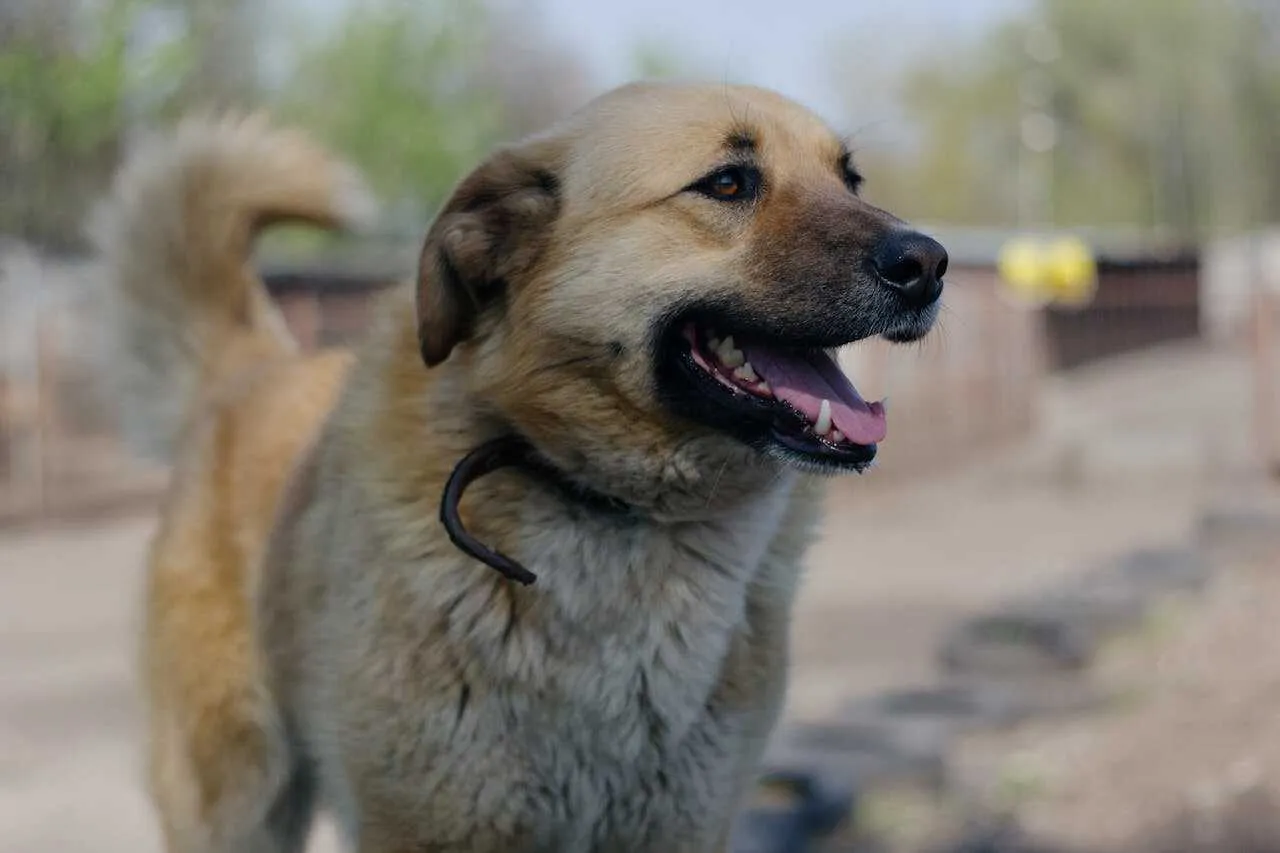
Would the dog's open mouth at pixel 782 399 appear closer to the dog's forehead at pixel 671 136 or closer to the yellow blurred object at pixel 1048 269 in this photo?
the dog's forehead at pixel 671 136

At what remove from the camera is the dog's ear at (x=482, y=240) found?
8.53 ft

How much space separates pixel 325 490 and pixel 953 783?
294 cm

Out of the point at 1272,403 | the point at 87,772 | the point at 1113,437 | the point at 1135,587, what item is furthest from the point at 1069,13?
the point at 87,772

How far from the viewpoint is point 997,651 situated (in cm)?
663

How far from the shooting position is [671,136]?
2619 mm

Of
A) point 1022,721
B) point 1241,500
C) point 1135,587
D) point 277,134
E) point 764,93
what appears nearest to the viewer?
point 764,93

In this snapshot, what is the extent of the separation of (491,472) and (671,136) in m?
0.67

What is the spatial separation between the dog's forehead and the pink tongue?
1.11 ft

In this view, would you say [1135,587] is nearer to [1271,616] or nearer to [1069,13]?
[1271,616]

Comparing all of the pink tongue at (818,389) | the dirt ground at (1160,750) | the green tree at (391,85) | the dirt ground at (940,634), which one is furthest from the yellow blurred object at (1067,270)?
the pink tongue at (818,389)

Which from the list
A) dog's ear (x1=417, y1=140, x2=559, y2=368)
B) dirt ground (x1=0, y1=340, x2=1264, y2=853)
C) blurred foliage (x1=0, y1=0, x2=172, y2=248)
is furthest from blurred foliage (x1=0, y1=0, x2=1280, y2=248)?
dog's ear (x1=417, y1=140, x2=559, y2=368)

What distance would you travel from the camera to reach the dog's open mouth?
8.23 feet

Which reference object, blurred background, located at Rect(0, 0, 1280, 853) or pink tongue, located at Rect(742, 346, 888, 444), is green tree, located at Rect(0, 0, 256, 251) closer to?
blurred background, located at Rect(0, 0, 1280, 853)

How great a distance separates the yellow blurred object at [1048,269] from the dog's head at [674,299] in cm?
2384
